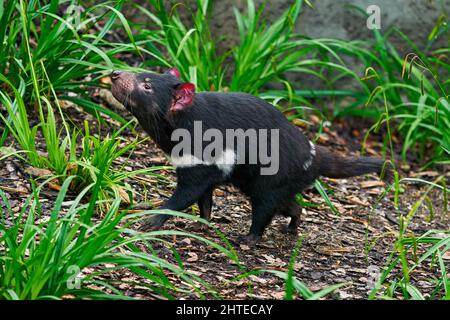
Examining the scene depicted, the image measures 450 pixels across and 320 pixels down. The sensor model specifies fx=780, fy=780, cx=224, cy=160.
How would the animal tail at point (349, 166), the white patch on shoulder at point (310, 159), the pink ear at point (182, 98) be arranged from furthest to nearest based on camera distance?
the animal tail at point (349, 166)
the white patch on shoulder at point (310, 159)
the pink ear at point (182, 98)

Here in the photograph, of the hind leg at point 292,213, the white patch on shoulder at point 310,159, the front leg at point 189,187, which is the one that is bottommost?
the hind leg at point 292,213

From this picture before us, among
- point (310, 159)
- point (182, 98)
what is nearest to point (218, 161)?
point (182, 98)

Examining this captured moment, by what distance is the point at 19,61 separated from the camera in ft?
14.2

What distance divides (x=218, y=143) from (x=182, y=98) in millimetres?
271

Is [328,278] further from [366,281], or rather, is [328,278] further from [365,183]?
[365,183]

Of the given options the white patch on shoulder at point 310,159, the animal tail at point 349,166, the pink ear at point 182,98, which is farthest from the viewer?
the animal tail at point 349,166

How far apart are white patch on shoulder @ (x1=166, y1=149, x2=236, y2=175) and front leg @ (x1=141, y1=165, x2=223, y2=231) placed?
0.02 m

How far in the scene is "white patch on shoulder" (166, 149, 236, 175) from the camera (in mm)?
3646

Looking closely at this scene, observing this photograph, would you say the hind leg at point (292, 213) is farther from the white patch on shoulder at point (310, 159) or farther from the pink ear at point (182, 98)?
the pink ear at point (182, 98)

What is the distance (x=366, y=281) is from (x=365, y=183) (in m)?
1.63

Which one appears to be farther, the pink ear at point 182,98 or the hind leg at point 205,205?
the hind leg at point 205,205

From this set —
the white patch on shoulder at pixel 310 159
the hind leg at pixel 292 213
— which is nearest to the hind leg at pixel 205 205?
the hind leg at pixel 292 213

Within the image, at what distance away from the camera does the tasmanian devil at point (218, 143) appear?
365 centimetres
